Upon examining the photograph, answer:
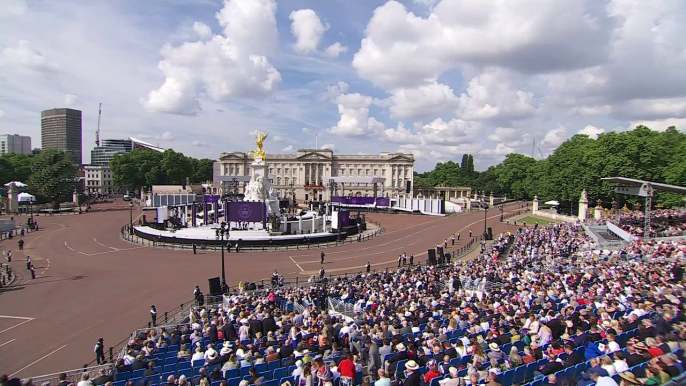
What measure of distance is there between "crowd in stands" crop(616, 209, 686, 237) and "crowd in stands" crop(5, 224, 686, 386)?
50.1ft

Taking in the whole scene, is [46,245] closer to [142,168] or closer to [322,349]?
[322,349]

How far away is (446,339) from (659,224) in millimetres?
35522

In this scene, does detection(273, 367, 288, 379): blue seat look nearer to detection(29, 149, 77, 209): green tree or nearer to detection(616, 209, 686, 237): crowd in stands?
detection(616, 209, 686, 237): crowd in stands

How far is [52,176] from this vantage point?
3044 inches

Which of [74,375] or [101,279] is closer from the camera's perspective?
[74,375]

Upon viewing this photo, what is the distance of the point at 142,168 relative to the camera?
4291 inches

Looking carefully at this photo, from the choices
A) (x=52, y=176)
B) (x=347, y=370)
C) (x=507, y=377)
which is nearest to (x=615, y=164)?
(x=507, y=377)

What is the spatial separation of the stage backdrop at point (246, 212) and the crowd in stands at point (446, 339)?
989 inches

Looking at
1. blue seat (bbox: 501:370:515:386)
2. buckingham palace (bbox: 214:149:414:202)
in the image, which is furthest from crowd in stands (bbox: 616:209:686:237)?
buckingham palace (bbox: 214:149:414:202)

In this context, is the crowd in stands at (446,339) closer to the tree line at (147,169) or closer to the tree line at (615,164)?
the tree line at (615,164)

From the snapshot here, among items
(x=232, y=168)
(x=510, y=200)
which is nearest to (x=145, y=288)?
(x=510, y=200)

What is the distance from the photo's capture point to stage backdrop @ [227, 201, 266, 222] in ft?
139

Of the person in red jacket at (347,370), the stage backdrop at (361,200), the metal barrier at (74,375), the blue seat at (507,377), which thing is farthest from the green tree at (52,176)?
the blue seat at (507,377)

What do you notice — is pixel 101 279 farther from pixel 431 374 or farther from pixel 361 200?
pixel 361 200
